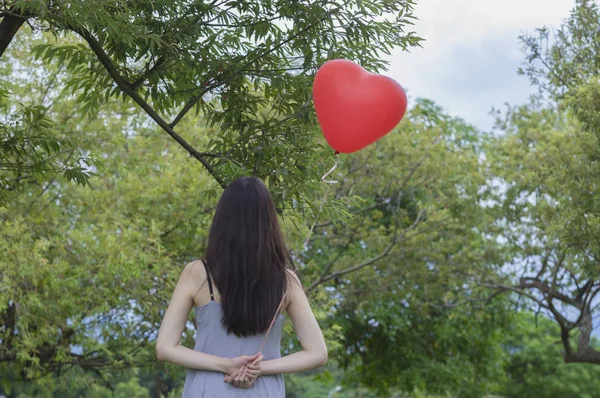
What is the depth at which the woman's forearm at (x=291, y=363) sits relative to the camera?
112 inches

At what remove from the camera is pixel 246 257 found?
2.80 metres

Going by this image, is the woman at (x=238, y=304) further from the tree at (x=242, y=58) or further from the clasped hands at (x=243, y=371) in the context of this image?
the tree at (x=242, y=58)

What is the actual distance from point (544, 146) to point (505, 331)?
7.42m

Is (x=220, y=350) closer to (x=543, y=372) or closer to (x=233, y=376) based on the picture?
(x=233, y=376)

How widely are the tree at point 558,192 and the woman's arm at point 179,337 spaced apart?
8314mm

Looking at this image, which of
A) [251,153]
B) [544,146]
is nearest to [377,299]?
[544,146]

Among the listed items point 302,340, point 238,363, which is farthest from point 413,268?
point 238,363

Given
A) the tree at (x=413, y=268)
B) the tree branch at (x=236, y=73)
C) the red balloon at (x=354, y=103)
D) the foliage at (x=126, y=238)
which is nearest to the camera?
the red balloon at (x=354, y=103)

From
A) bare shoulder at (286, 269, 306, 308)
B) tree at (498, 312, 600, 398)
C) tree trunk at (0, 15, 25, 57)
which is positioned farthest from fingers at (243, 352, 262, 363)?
tree at (498, 312, 600, 398)

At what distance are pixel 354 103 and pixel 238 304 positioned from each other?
156 centimetres

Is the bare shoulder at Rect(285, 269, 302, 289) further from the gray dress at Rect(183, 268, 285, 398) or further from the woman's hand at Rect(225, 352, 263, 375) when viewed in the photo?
the woman's hand at Rect(225, 352, 263, 375)

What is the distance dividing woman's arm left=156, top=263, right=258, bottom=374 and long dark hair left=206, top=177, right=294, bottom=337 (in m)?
0.08

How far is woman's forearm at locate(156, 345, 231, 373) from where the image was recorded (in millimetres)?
2820

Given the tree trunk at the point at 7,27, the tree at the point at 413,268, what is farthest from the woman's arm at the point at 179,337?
the tree at the point at 413,268
